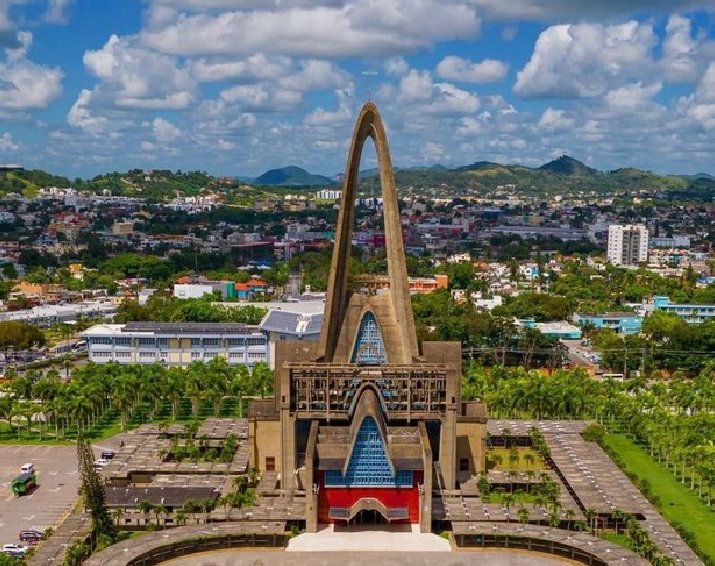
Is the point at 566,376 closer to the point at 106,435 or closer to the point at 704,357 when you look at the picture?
the point at 704,357

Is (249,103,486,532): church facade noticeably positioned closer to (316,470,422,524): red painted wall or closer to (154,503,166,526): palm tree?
(316,470,422,524): red painted wall

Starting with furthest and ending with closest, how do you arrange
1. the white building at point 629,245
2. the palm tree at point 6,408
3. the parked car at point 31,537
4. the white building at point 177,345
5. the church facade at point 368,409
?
the white building at point 629,245 < the white building at point 177,345 < the palm tree at point 6,408 < the church facade at point 368,409 < the parked car at point 31,537

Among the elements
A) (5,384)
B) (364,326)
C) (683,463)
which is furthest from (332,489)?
(5,384)

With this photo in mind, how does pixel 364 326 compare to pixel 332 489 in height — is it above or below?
above

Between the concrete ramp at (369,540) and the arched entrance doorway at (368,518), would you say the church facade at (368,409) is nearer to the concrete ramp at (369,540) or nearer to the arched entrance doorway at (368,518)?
the arched entrance doorway at (368,518)

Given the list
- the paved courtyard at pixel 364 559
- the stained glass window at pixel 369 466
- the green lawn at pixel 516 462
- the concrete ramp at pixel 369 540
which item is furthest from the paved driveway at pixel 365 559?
the green lawn at pixel 516 462

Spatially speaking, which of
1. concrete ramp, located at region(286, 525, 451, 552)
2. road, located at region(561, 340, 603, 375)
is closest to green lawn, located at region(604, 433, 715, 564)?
concrete ramp, located at region(286, 525, 451, 552)
